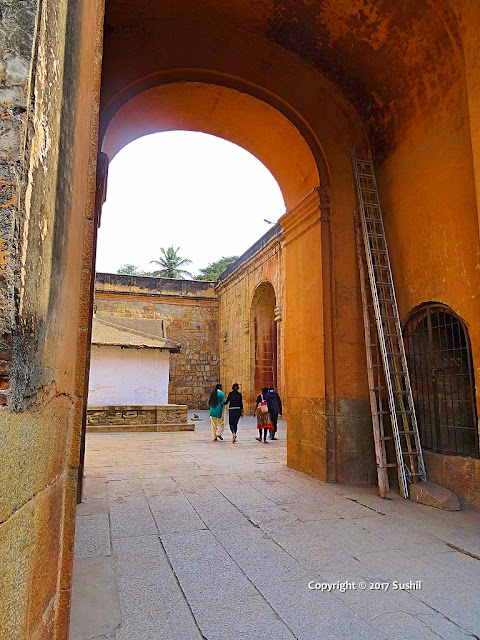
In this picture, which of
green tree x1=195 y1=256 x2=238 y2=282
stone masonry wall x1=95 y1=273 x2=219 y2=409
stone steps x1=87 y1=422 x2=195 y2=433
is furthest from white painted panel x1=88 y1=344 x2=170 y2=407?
green tree x1=195 y1=256 x2=238 y2=282

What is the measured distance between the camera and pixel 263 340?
63.4 ft

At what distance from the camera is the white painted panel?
1443 centimetres

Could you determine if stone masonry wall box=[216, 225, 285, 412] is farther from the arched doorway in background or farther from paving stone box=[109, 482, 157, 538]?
paving stone box=[109, 482, 157, 538]

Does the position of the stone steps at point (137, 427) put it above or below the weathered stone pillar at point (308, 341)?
below

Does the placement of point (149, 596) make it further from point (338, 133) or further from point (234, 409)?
point (234, 409)

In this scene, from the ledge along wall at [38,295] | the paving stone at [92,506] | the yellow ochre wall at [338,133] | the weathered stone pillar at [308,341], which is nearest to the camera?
the ledge along wall at [38,295]

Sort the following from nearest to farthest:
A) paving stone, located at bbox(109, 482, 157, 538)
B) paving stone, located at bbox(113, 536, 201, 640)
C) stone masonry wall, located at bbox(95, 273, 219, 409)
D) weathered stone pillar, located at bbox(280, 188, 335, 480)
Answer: paving stone, located at bbox(113, 536, 201, 640), paving stone, located at bbox(109, 482, 157, 538), weathered stone pillar, located at bbox(280, 188, 335, 480), stone masonry wall, located at bbox(95, 273, 219, 409)

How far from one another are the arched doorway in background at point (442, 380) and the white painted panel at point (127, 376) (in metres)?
10.6

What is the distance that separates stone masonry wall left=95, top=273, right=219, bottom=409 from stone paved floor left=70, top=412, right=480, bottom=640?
17520 mm

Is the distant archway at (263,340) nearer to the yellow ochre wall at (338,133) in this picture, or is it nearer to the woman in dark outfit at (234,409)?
the woman in dark outfit at (234,409)

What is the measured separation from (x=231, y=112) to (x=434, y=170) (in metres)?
3.21

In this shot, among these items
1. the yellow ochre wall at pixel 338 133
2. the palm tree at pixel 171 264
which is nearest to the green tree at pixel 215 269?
the palm tree at pixel 171 264

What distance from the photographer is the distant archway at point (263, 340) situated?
18859 millimetres

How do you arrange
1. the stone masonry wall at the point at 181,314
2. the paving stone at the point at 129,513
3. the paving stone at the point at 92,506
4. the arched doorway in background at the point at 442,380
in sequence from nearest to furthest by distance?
the paving stone at the point at 129,513 < the paving stone at the point at 92,506 < the arched doorway in background at the point at 442,380 < the stone masonry wall at the point at 181,314
